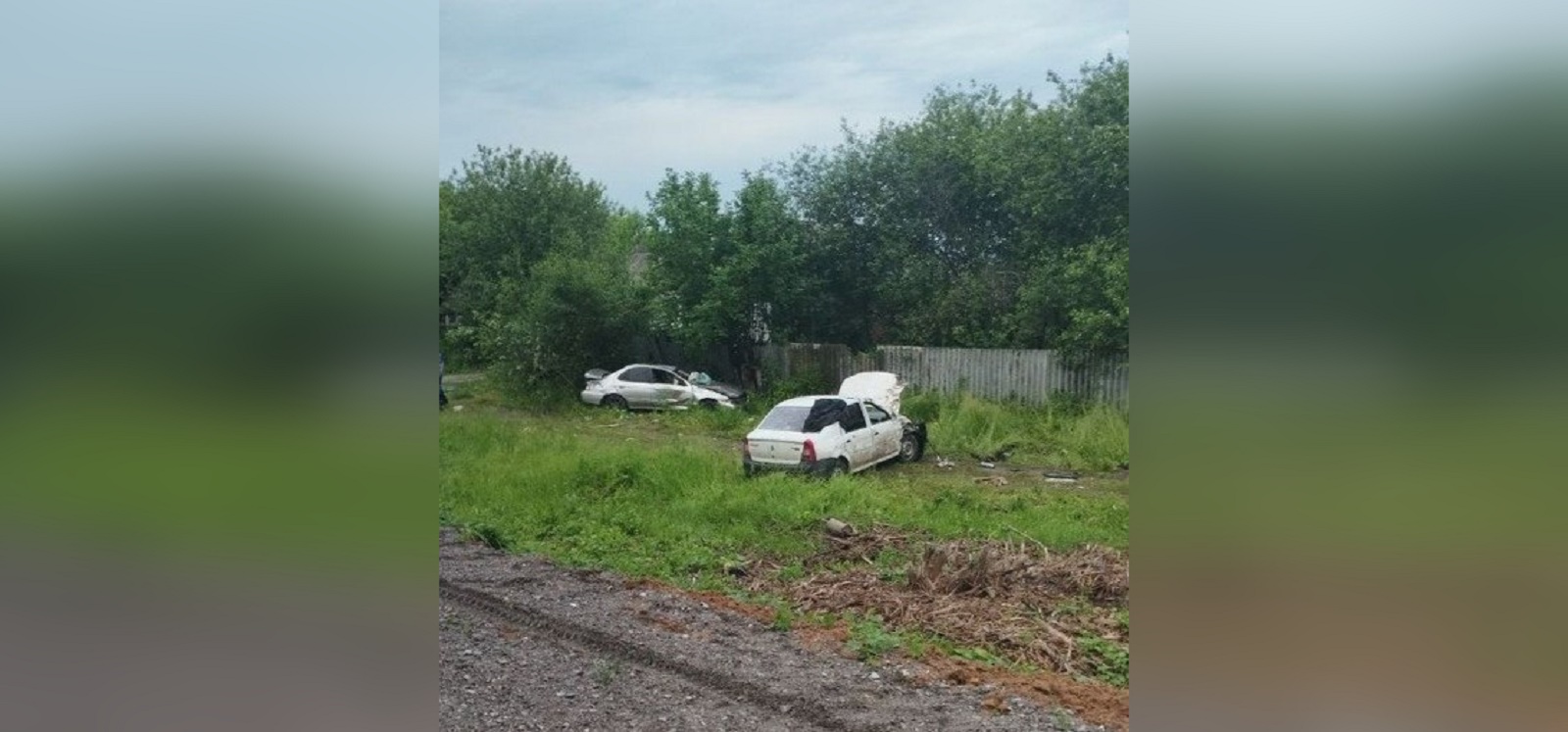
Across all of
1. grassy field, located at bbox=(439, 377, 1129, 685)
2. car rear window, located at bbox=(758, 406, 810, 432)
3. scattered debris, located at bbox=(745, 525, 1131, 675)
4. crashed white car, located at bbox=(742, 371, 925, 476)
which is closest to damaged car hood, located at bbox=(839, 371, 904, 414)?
crashed white car, located at bbox=(742, 371, 925, 476)

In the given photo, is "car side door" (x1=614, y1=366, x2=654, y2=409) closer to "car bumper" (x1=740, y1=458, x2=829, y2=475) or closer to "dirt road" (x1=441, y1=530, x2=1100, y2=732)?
"car bumper" (x1=740, y1=458, x2=829, y2=475)

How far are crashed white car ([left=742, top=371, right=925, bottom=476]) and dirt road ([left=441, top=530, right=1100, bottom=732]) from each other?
2.70 feet

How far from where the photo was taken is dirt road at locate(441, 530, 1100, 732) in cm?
344

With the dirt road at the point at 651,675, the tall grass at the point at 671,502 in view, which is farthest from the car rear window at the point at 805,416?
the dirt road at the point at 651,675

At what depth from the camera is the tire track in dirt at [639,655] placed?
348cm

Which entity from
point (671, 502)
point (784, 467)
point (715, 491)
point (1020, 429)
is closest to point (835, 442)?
point (784, 467)

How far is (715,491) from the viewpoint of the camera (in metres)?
4.82

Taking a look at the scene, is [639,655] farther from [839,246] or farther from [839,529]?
[839,246]

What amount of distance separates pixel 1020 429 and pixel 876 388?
650 mm
